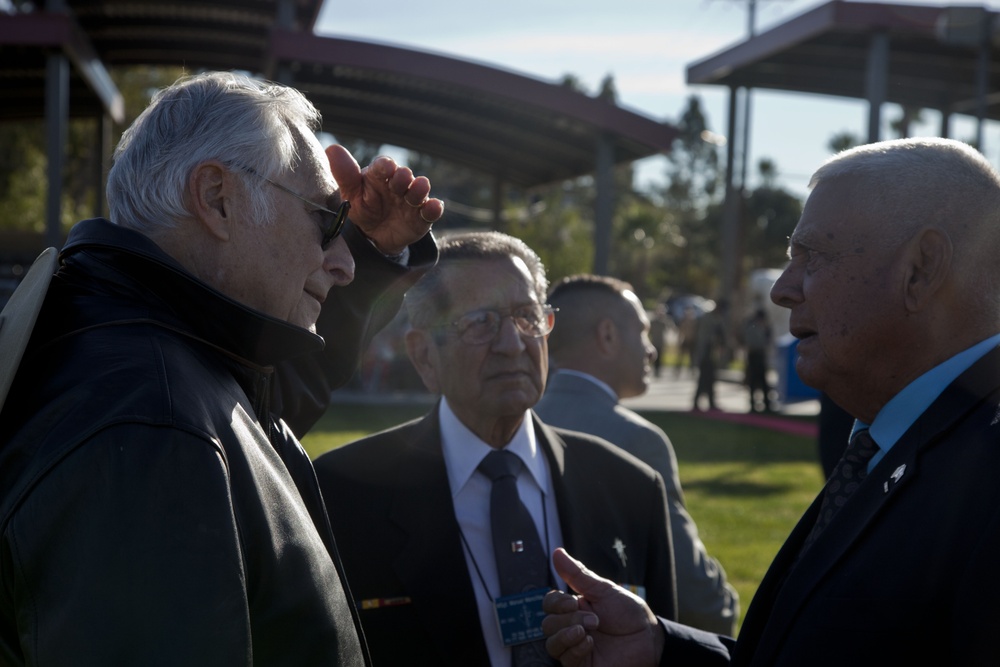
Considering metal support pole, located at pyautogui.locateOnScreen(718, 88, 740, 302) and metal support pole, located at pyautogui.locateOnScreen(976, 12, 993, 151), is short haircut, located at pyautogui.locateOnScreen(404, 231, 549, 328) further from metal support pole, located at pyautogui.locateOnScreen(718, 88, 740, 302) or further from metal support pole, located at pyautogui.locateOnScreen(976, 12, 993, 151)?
metal support pole, located at pyautogui.locateOnScreen(718, 88, 740, 302)

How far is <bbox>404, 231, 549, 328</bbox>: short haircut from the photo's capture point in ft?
12.1

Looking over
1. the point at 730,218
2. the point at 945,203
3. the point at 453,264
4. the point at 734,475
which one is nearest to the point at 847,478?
the point at 945,203

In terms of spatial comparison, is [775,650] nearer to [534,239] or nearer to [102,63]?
[102,63]

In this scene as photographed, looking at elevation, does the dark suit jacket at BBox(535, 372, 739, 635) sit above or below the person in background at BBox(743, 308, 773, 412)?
above

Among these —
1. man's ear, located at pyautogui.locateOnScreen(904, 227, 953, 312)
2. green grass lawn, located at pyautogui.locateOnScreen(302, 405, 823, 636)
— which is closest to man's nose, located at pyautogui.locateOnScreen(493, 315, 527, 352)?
man's ear, located at pyautogui.locateOnScreen(904, 227, 953, 312)

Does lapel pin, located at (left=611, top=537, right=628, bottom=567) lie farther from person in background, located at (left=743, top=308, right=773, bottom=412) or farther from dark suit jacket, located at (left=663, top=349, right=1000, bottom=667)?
person in background, located at (left=743, top=308, right=773, bottom=412)

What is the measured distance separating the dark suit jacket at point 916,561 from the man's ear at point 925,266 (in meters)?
0.18

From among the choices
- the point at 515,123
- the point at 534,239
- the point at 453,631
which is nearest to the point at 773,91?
the point at 515,123

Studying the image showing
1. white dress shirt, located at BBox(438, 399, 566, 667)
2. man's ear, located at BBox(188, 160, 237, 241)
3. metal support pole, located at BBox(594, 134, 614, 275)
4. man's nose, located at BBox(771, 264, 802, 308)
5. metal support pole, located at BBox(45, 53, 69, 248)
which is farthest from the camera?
metal support pole, located at BBox(594, 134, 614, 275)

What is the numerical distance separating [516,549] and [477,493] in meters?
0.27

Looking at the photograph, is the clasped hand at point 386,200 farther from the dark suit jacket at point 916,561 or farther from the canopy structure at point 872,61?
the canopy structure at point 872,61

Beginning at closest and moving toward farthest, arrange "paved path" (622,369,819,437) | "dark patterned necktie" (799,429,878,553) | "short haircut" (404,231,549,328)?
"dark patterned necktie" (799,429,878,553)
"short haircut" (404,231,549,328)
"paved path" (622,369,819,437)

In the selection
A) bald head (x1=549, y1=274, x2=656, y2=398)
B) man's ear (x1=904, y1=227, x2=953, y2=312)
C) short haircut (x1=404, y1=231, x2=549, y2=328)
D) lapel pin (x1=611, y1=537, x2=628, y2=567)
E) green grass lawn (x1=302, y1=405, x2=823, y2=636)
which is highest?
man's ear (x1=904, y1=227, x2=953, y2=312)

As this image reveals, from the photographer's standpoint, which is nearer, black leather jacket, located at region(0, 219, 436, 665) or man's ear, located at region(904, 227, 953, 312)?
black leather jacket, located at region(0, 219, 436, 665)
